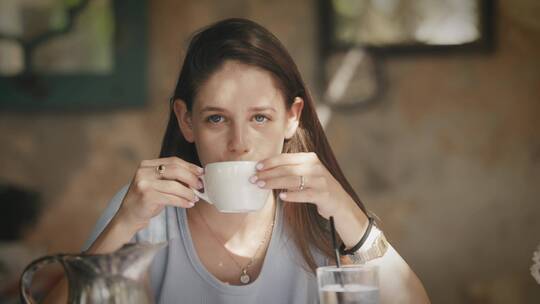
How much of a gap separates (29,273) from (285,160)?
0.55 metres

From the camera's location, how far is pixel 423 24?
3.22 meters

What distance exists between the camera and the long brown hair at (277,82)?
5.28 feet

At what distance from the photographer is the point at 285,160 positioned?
1328mm

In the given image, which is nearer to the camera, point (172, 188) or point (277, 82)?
point (172, 188)

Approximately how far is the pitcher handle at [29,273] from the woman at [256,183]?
0.39 meters

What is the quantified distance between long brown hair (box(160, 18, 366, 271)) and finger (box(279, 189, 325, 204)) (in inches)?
8.3

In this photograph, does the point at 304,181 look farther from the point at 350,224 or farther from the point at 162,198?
the point at 162,198

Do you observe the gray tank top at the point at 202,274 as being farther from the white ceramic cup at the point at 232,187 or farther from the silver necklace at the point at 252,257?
the white ceramic cup at the point at 232,187

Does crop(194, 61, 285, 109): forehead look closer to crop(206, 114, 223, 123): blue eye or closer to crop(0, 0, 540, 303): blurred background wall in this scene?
crop(206, 114, 223, 123): blue eye

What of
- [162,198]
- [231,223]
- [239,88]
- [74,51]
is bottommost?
[231,223]

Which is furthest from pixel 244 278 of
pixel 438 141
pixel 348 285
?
pixel 438 141

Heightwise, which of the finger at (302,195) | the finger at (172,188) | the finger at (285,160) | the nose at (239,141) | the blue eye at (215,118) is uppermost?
the blue eye at (215,118)

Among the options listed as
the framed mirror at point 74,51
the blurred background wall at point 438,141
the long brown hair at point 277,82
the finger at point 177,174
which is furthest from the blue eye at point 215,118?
→ the framed mirror at point 74,51

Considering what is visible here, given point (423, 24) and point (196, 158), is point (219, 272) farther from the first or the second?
point (423, 24)
